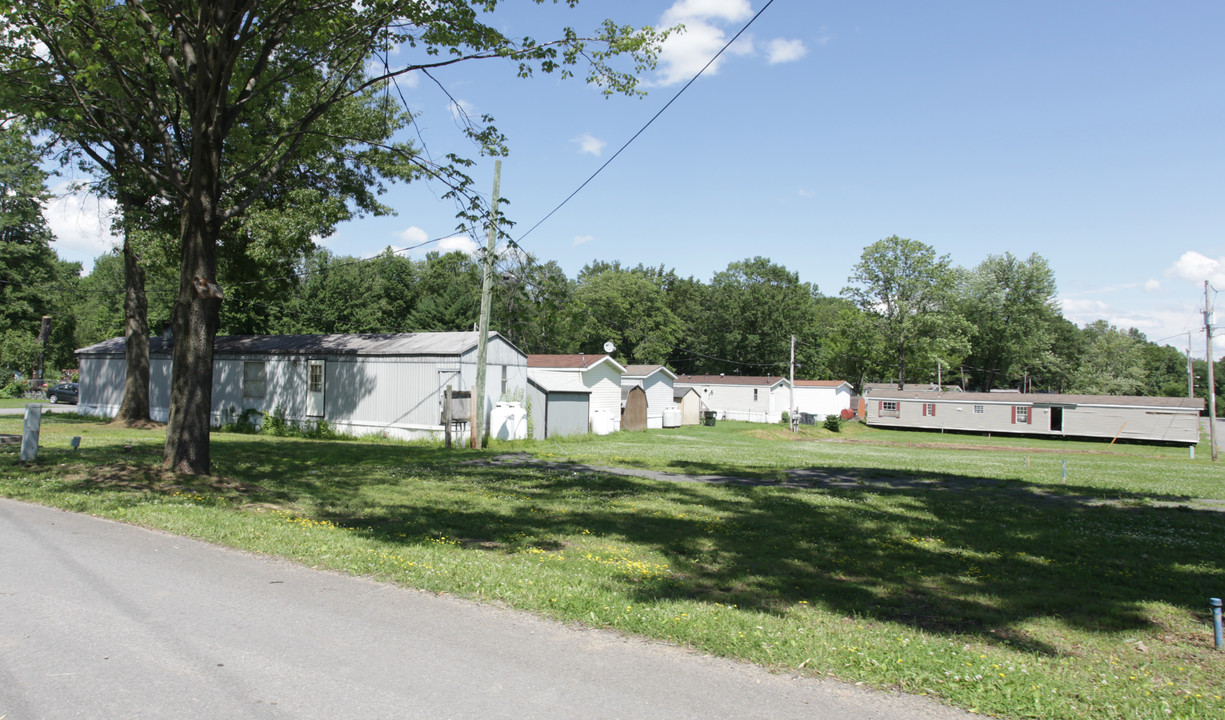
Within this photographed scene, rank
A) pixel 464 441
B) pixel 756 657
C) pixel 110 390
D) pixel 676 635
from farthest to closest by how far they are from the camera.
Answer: pixel 110 390
pixel 464 441
pixel 676 635
pixel 756 657

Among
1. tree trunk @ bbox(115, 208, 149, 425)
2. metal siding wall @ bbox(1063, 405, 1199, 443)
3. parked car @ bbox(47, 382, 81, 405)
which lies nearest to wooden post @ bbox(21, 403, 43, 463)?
tree trunk @ bbox(115, 208, 149, 425)

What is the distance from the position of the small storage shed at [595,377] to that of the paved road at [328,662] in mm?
26833

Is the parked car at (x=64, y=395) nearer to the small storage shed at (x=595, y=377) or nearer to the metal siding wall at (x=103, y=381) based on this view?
the metal siding wall at (x=103, y=381)

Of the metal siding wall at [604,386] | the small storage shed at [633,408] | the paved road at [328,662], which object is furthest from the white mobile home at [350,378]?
the paved road at [328,662]

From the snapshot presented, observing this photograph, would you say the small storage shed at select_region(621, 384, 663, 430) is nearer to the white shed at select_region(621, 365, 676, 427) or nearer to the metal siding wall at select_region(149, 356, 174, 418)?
the white shed at select_region(621, 365, 676, 427)

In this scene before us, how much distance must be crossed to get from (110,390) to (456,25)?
83.3 ft

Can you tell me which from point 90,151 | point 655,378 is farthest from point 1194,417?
point 90,151

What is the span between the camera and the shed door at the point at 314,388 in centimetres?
2450

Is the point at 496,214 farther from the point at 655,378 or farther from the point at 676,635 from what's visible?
the point at 655,378

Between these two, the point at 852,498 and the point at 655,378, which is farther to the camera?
the point at 655,378

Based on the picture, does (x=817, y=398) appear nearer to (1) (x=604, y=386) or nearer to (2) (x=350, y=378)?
(1) (x=604, y=386)

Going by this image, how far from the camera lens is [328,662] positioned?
14.7ft

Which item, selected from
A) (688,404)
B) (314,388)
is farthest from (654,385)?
(314,388)

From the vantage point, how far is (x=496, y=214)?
34.2 feet
